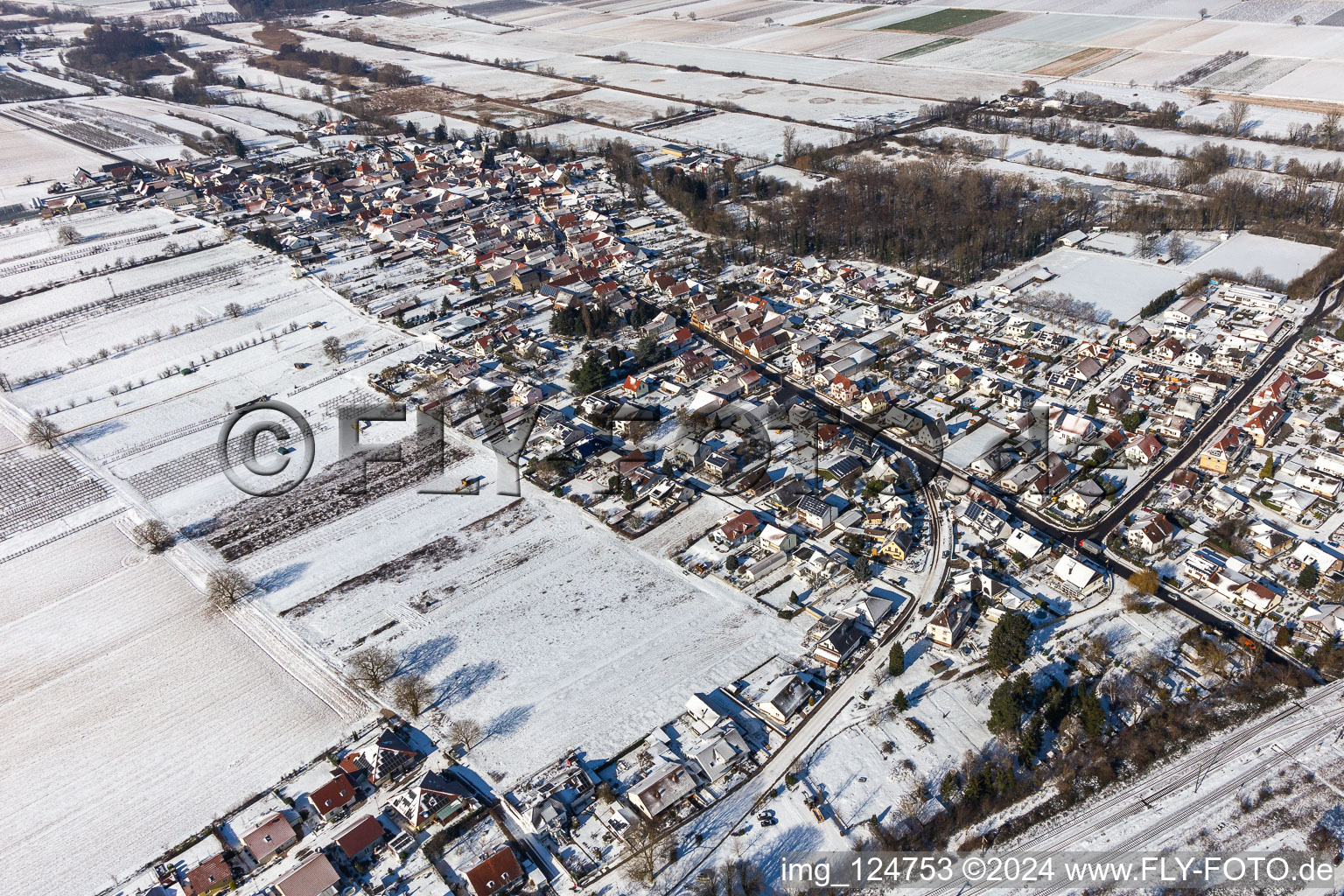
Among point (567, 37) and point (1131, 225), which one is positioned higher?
point (567, 37)

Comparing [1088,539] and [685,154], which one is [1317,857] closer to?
[1088,539]

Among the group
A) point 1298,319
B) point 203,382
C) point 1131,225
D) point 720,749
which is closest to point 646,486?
point 720,749

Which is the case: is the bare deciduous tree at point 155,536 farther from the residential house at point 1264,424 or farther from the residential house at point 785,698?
the residential house at point 1264,424

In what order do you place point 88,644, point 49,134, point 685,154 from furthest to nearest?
point 49,134, point 685,154, point 88,644

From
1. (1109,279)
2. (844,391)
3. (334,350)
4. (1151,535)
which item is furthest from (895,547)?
(334,350)

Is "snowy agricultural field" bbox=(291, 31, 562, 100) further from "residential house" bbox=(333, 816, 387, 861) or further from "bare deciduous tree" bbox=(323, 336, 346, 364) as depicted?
"residential house" bbox=(333, 816, 387, 861)

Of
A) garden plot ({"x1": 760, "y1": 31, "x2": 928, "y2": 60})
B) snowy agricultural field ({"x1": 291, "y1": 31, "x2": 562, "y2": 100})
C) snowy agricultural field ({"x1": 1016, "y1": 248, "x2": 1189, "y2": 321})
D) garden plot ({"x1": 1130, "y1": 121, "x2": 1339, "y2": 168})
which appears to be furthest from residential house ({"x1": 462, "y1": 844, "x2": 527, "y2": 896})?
garden plot ({"x1": 760, "y1": 31, "x2": 928, "y2": 60})
